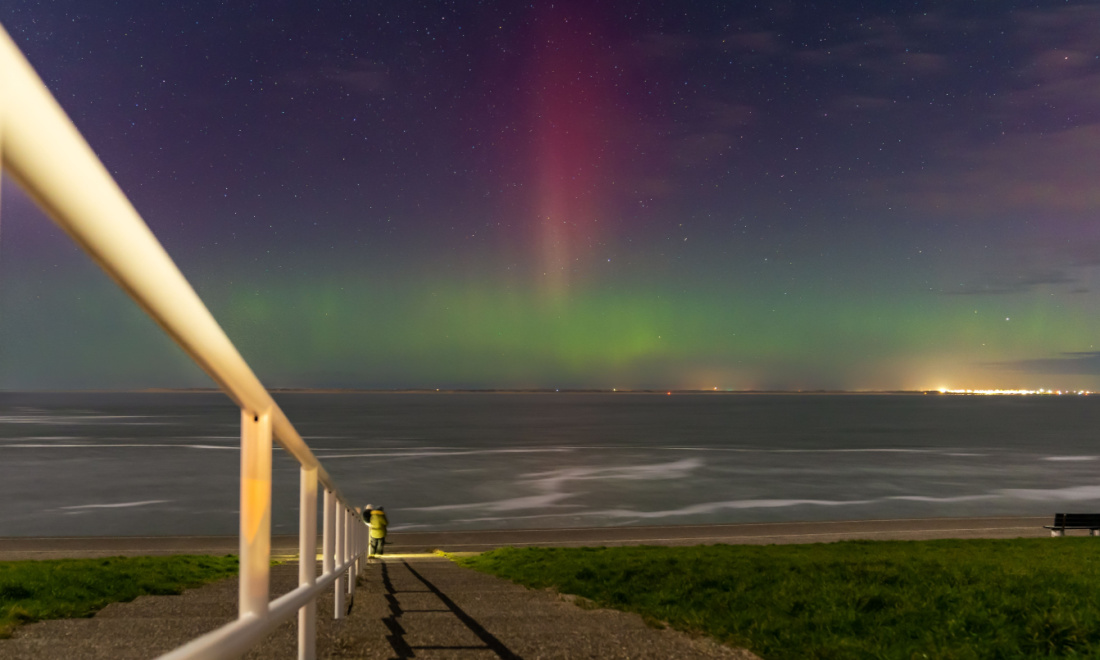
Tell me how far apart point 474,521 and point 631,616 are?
31317 mm

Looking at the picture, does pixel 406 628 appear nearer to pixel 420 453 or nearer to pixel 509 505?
pixel 509 505

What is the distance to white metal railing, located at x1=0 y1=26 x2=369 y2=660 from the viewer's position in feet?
2.89

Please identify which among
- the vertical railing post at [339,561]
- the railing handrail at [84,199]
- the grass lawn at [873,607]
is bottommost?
the grass lawn at [873,607]

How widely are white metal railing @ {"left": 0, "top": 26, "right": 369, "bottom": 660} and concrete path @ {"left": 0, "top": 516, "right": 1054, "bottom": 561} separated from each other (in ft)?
68.5

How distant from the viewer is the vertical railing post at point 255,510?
2.05 m

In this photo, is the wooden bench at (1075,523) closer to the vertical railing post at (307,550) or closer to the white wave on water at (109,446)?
the vertical railing post at (307,550)

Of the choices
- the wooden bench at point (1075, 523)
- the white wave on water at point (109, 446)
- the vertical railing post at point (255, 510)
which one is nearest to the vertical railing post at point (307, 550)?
the vertical railing post at point (255, 510)

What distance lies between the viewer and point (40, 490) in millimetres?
49688

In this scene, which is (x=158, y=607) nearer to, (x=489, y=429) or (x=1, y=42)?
(x=1, y=42)

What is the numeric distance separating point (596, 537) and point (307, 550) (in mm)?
24835

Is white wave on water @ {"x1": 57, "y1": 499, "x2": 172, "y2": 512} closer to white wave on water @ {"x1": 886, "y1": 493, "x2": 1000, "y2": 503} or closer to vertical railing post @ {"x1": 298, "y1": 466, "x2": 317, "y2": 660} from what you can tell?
white wave on water @ {"x1": 886, "y1": 493, "x2": 1000, "y2": 503}

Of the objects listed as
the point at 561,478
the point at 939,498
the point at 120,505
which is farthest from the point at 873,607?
the point at 561,478

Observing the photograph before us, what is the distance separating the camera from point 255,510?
2051mm

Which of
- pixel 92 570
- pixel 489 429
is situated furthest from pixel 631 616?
pixel 489 429
